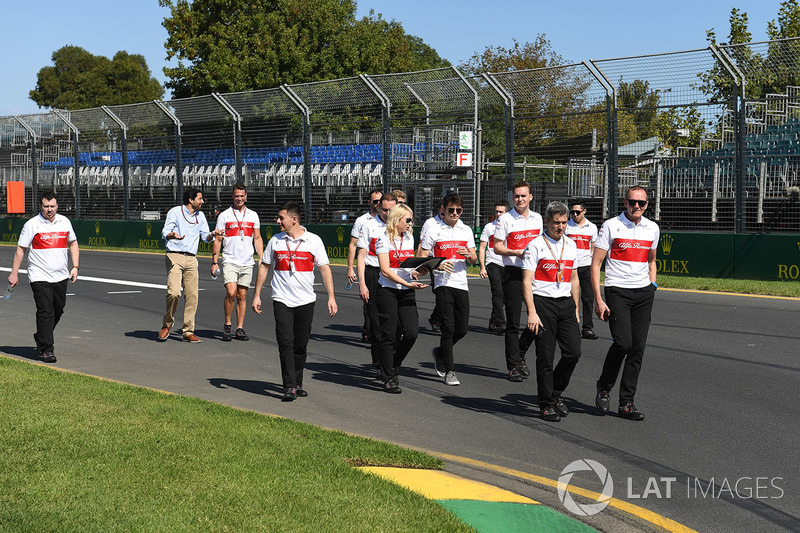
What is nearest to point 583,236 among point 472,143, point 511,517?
point 511,517

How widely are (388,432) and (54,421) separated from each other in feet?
8.35

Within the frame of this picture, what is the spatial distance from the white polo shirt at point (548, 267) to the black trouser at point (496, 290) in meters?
3.48

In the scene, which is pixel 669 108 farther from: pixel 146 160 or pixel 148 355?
pixel 146 160

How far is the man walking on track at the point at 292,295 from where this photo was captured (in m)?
8.67

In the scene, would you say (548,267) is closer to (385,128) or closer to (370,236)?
(370,236)

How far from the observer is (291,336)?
8.66 metres

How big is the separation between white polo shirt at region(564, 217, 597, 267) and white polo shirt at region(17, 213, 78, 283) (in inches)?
233

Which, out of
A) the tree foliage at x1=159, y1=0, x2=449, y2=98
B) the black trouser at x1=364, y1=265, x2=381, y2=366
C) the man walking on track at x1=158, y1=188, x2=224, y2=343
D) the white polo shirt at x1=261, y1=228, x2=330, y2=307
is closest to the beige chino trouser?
the man walking on track at x1=158, y1=188, x2=224, y2=343

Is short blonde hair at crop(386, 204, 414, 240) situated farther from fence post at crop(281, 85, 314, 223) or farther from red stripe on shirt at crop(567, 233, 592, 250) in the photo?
fence post at crop(281, 85, 314, 223)

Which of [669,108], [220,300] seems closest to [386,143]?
[669,108]

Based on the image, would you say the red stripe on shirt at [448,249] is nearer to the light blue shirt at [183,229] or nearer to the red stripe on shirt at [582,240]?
the red stripe on shirt at [582,240]

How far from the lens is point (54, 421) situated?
23.4 feet

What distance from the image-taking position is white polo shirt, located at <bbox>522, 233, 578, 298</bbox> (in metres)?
7.95

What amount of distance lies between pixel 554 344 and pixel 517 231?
2.32 m
